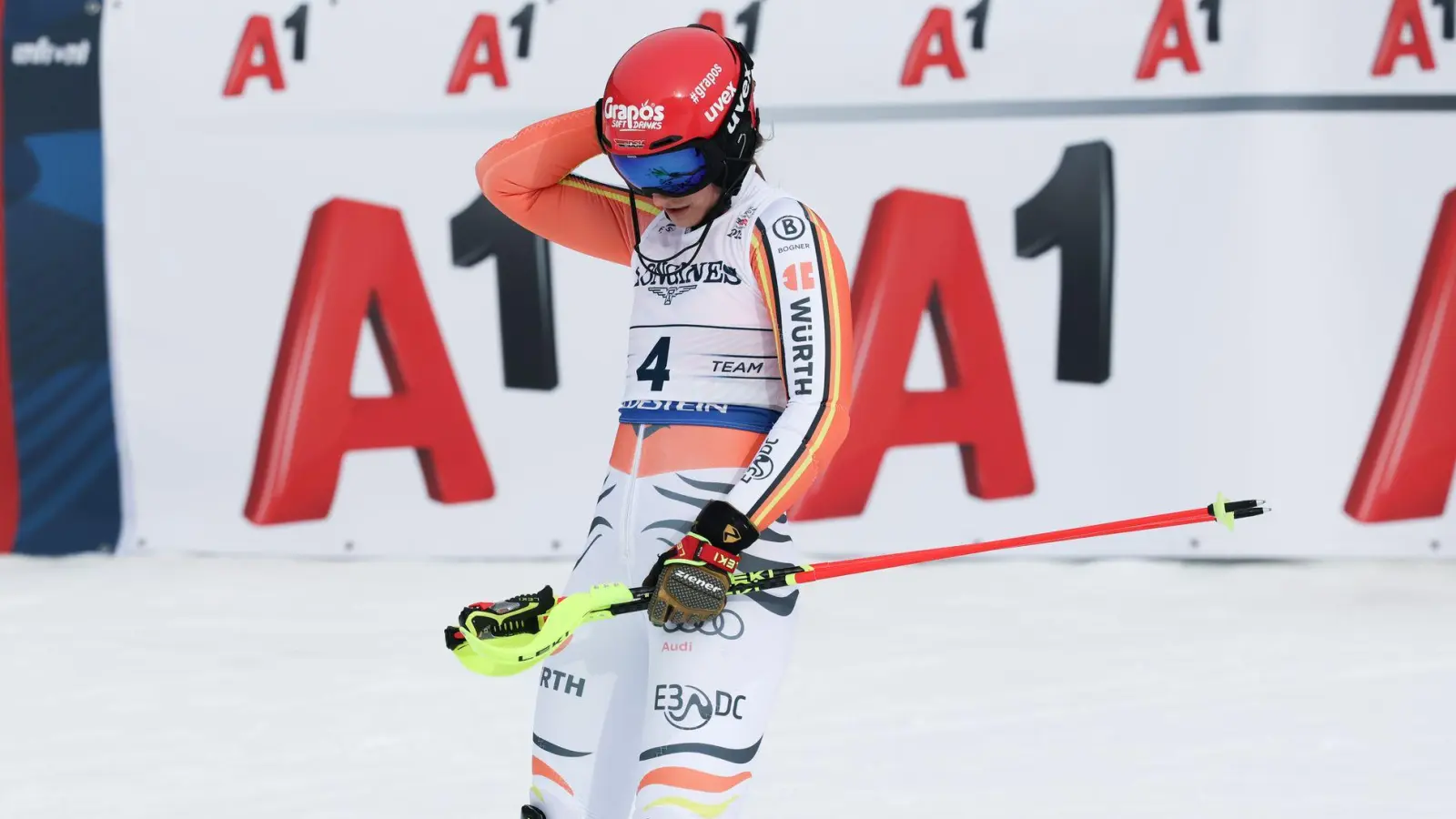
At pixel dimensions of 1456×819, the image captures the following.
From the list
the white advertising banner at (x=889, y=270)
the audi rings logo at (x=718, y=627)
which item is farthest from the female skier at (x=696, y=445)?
the white advertising banner at (x=889, y=270)

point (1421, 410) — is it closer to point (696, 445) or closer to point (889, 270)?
point (889, 270)

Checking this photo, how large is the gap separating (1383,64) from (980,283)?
1843 millimetres

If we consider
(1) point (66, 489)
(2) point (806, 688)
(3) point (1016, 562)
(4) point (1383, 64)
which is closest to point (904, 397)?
(3) point (1016, 562)

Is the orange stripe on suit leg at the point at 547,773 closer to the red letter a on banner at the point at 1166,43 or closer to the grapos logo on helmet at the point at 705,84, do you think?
the grapos logo on helmet at the point at 705,84

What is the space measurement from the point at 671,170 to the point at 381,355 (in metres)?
4.58

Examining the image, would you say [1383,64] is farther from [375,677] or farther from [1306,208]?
[375,677]

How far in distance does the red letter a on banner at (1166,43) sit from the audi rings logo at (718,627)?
186 inches

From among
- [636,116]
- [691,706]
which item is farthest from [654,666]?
[636,116]

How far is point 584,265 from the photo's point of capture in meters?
7.02

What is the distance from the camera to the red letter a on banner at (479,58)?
699 cm

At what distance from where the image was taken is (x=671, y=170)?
2.76 m

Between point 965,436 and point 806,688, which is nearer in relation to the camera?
point 806,688

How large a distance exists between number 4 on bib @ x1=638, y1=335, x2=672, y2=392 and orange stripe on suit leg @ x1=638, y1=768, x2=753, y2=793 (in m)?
0.65

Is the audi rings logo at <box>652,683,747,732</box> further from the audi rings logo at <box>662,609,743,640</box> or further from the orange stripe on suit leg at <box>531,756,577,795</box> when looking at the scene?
the orange stripe on suit leg at <box>531,756,577,795</box>
